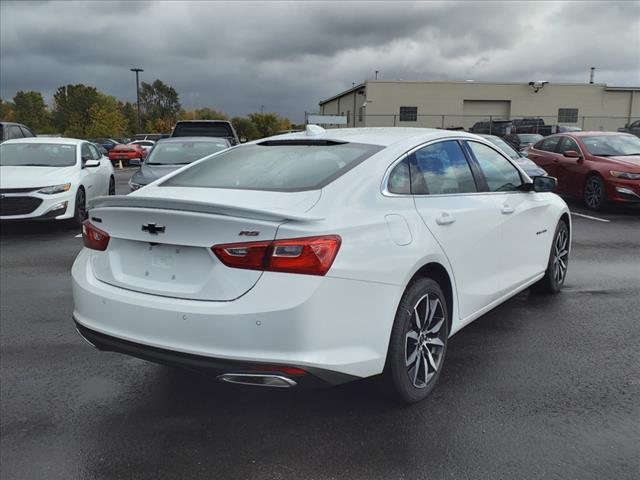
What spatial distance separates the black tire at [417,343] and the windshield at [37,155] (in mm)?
8749

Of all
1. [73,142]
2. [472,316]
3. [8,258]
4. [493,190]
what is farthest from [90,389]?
[73,142]

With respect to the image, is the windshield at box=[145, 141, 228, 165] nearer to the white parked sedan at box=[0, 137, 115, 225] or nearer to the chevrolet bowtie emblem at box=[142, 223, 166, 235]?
the white parked sedan at box=[0, 137, 115, 225]

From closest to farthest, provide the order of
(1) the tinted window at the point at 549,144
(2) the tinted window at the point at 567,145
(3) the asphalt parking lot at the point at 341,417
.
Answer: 1. (3) the asphalt parking lot at the point at 341,417
2. (2) the tinted window at the point at 567,145
3. (1) the tinted window at the point at 549,144

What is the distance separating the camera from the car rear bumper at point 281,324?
107 inches

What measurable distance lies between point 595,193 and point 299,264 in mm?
10775

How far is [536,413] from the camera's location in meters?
3.34

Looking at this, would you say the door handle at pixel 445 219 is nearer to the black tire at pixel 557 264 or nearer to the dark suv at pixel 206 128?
the black tire at pixel 557 264

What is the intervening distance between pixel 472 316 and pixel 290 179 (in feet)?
5.27

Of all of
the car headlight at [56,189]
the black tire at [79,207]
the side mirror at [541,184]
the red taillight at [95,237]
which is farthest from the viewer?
the black tire at [79,207]

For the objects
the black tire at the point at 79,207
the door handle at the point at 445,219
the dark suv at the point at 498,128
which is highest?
the dark suv at the point at 498,128

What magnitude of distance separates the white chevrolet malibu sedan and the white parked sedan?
20.6 feet

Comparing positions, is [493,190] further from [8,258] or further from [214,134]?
[214,134]

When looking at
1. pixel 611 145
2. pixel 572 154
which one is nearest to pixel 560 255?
pixel 572 154

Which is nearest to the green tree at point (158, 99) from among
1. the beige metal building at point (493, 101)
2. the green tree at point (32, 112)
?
the green tree at point (32, 112)
